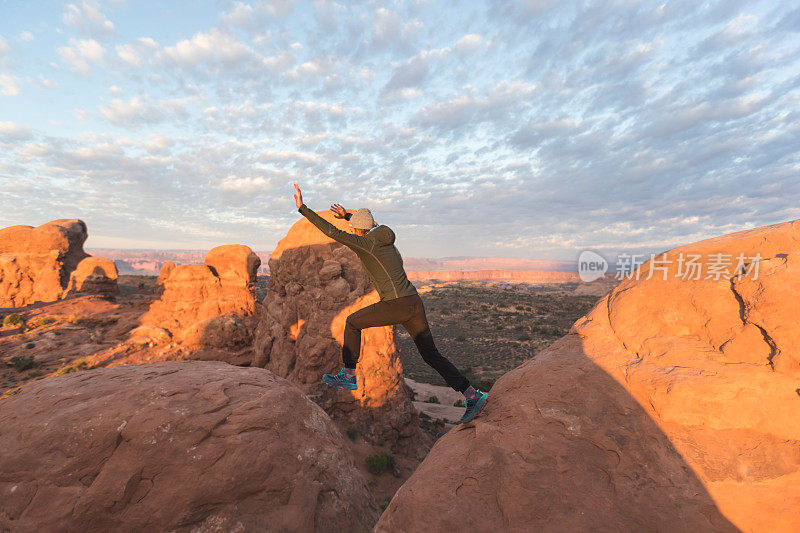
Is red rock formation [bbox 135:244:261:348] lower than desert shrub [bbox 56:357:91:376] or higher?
higher

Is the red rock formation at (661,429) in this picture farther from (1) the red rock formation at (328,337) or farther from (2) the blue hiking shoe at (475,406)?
(1) the red rock formation at (328,337)

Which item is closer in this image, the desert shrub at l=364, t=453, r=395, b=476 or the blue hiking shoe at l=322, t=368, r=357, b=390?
the blue hiking shoe at l=322, t=368, r=357, b=390

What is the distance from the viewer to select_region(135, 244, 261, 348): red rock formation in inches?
628

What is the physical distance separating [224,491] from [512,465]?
8.44 ft

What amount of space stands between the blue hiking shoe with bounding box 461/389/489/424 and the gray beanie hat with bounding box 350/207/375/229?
8.25ft

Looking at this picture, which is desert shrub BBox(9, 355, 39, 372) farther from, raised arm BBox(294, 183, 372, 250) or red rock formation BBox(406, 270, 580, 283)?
red rock formation BBox(406, 270, 580, 283)

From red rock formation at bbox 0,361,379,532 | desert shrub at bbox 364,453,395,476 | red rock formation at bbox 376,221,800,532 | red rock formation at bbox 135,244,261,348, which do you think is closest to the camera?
red rock formation at bbox 376,221,800,532

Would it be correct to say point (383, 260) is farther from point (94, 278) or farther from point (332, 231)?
point (94, 278)

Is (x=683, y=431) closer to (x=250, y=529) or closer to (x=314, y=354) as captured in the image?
(x=250, y=529)

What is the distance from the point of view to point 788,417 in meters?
2.54

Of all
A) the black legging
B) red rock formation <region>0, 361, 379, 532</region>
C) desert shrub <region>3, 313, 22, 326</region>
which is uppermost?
the black legging

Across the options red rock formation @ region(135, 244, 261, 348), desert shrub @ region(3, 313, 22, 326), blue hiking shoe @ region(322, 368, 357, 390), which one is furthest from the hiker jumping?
desert shrub @ region(3, 313, 22, 326)

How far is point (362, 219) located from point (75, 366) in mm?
16124

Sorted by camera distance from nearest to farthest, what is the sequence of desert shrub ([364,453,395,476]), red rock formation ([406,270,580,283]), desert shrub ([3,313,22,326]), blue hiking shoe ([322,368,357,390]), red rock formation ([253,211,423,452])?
blue hiking shoe ([322,368,357,390])
desert shrub ([364,453,395,476])
red rock formation ([253,211,423,452])
desert shrub ([3,313,22,326])
red rock formation ([406,270,580,283])
